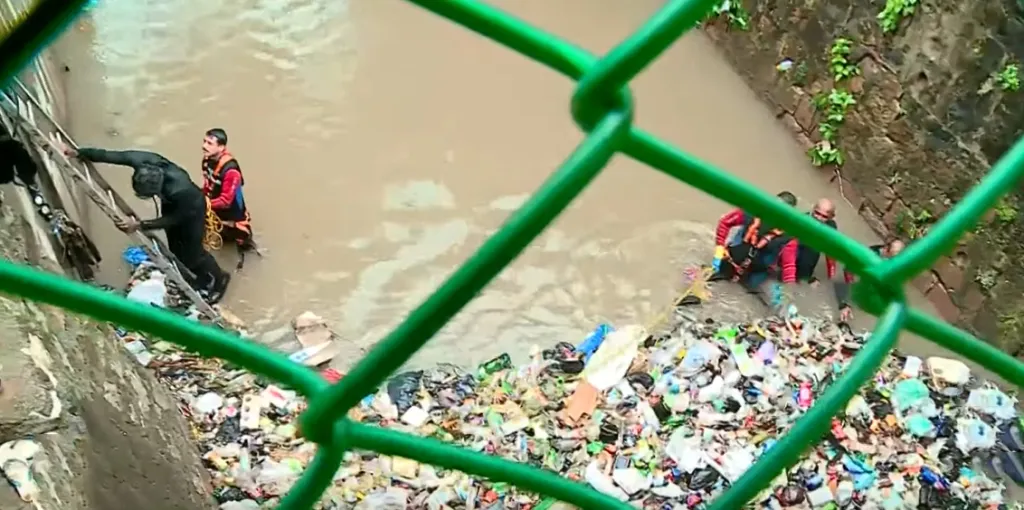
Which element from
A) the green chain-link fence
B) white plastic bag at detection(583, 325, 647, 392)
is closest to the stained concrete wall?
white plastic bag at detection(583, 325, 647, 392)

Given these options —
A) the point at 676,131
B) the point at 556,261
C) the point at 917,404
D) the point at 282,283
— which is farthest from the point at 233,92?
the point at 917,404

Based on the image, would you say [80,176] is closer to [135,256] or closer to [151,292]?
[151,292]

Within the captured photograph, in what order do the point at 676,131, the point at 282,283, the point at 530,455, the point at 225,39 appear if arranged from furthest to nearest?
the point at 225,39
the point at 676,131
the point at 282,283
the point at 530,455

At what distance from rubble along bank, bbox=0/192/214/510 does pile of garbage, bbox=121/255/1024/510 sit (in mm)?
767

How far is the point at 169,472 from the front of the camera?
1845 millimetres

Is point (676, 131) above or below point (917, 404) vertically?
above

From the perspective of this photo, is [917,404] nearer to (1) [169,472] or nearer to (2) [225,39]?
(1) [169,472]

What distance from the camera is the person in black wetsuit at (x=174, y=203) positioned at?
329cm

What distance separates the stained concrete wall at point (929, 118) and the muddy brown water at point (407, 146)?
0.65ft

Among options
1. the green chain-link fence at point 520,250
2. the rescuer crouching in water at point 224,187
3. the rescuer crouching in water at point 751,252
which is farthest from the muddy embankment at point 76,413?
the rescuer crouching in water at point 751,252

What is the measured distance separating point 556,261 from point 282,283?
1.09 meters

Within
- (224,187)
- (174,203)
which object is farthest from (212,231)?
(174,203)

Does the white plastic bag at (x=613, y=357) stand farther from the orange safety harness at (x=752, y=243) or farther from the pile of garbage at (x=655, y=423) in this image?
the orange safety harness at (x=752, y=243)

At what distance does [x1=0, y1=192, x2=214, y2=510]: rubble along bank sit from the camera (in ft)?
3.78
